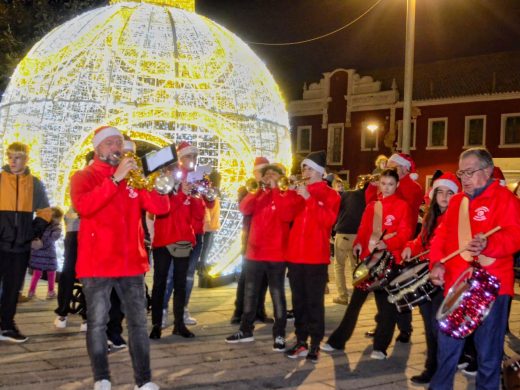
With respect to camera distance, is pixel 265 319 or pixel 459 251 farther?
pixel 265 319

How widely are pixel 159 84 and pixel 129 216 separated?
400 centimetres

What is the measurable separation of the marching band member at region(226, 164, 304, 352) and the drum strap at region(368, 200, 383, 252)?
0.80m

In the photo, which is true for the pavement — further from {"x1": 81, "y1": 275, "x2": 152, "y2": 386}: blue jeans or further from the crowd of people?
{"x1": 81, "y1": 275, "x2": 152, "y2": 386}: blue jeans

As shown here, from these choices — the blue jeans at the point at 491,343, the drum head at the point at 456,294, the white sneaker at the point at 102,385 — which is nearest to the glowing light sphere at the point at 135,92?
the white sneaker at the point at 102,385

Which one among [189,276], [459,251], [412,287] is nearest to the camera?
[459,251]

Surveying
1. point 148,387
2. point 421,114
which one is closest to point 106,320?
point 148,387

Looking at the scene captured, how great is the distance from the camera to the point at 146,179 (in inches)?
186

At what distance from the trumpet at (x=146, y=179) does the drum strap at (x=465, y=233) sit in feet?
6.69

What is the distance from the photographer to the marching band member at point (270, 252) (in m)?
6.52

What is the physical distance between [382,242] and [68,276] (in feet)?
10.8

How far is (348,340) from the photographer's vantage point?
6.88 meters

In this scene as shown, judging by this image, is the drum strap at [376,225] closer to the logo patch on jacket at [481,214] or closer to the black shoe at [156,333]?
the logo patch on jacket at [481,214]

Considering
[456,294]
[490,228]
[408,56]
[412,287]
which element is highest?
[408,56]

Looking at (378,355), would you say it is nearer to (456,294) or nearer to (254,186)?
(254,186)
